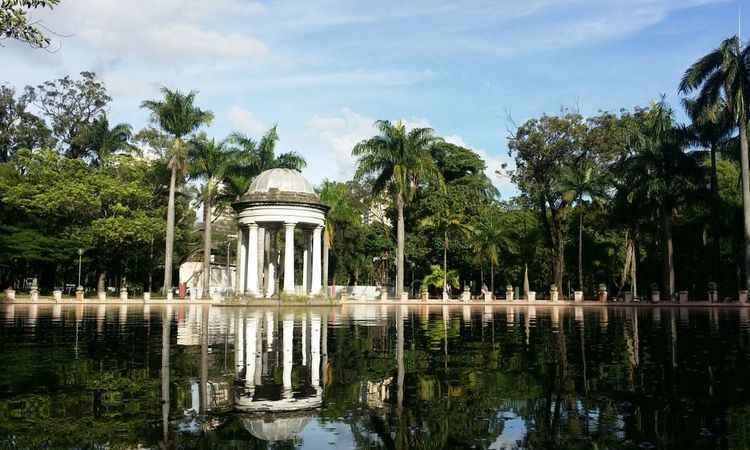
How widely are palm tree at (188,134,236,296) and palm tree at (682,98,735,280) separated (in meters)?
37.0

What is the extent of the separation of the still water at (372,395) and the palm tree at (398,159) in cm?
3850

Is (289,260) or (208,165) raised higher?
(208,165)

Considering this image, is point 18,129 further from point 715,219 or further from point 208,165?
point 715,219

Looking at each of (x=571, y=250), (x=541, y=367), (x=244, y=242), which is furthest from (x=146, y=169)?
(x=541, y=367)

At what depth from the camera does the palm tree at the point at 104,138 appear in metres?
62.3

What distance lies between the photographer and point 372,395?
8.82 metres

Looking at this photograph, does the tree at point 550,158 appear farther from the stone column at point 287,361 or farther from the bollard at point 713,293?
the stone column at point 287,361

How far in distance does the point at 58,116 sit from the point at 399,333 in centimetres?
6096

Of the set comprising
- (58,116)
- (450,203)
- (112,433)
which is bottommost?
(112,433)

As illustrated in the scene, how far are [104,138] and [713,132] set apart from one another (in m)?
54.0

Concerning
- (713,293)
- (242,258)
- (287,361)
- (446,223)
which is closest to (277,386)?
(287,361)

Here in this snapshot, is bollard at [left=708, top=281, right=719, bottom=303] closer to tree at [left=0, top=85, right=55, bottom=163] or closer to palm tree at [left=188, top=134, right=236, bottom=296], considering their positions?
palm tree at [left=188, top=134, right=236, bottom=296]

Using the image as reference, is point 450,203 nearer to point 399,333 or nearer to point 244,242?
point 244,242

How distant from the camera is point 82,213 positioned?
5584 centimetres
